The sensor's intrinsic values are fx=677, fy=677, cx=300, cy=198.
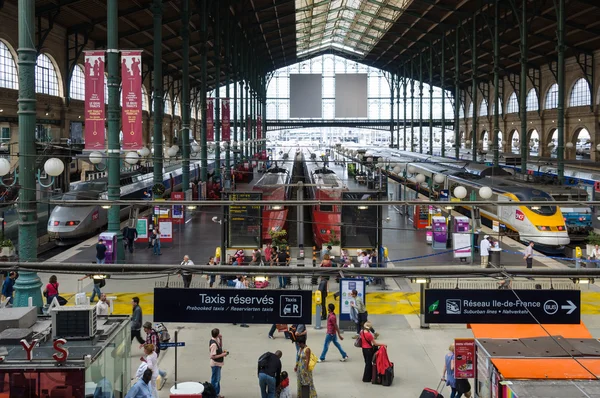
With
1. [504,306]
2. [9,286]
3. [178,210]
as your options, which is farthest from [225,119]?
[504,306]

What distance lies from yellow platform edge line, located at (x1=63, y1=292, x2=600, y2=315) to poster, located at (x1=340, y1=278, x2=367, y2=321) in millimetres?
1597

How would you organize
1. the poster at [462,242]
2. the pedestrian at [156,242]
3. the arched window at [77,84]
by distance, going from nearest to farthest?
1. the poster at [462,242]
2. the pedestrian at [156,242]
3. the arched window at [77,84]

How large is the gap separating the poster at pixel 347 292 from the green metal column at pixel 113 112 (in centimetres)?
812

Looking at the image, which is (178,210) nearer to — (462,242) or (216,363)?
(462,242)

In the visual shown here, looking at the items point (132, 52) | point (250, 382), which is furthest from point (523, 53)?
point (250, 382)

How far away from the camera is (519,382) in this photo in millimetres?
7312

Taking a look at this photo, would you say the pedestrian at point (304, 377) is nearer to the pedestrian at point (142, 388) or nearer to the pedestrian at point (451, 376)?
the pedestrian at point (451, 376)

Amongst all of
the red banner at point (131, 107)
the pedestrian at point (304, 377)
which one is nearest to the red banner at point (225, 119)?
the red banner at point (131, 107)

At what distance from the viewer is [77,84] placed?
47219mm

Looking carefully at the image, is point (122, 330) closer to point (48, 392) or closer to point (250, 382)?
point (48, 392)

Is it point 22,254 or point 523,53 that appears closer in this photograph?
point 22,254

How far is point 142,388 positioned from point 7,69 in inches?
1292

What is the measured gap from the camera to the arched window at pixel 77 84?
4641 centimetres

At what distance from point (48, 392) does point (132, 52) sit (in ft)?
44.9
